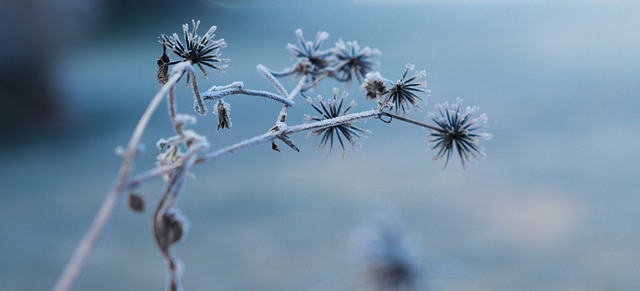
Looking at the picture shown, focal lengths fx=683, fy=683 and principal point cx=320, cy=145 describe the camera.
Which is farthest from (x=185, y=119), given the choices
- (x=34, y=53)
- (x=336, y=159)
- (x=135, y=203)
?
(x=336, y=159)

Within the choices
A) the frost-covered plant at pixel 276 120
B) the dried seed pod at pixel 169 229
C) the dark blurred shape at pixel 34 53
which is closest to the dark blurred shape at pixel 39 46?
the dark blurred shape at pixel 34 53

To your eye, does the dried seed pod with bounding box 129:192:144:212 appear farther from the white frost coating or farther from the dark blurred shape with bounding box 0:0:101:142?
the dark blurred shape with bounding box 0:0:101:142

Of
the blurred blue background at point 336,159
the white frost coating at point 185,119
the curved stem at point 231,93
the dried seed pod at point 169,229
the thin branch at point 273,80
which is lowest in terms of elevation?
the dried seed pod at point 169,229

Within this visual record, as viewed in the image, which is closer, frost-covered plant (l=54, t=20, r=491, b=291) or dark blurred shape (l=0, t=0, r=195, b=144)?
frost-covered plant (l=54, t=20, r=491, b=291)

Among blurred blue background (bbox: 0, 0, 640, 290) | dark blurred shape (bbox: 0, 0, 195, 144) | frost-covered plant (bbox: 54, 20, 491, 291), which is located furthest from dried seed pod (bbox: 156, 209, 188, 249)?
dark blurred shape (bbox: 0, 0, 195, 144)

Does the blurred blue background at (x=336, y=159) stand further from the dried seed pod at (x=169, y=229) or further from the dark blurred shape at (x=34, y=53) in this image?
the dried seed pod at (x=169, y=229)
